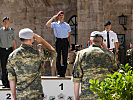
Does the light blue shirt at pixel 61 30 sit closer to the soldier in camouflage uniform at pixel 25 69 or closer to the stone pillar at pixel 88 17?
the soldier in camouflage uniform at pixel 25 69

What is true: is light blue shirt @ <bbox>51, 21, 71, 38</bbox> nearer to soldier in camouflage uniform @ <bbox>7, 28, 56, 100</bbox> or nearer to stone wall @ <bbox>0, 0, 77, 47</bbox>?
soldier in camouflage uniform @ <bbox>7, 28, 56, 100</bbox>

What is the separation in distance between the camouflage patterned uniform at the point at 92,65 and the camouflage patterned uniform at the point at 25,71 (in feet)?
1.85

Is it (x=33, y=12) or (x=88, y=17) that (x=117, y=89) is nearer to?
(x=88, y=17)

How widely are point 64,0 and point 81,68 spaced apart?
1386 centimetres

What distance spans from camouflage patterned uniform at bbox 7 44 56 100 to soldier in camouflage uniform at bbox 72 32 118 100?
1.83ft

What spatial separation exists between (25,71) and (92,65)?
92 cm

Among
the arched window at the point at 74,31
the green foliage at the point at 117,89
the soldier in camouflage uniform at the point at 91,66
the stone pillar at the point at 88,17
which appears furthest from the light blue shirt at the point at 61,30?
the arched window at the point at 74,31

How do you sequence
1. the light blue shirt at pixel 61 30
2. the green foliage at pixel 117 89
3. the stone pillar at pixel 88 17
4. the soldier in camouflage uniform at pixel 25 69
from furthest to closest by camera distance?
the stone pillar at pixel 88 17, the light blue shirt at pixel 61 30, the soldier in camouflage uniform at pixel 25 69, the green foliage at pixel 117 89

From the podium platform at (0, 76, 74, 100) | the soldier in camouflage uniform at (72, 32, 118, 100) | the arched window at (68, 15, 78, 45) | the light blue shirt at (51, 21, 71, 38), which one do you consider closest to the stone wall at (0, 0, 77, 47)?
the arched window at (68, 15, 78, 45)

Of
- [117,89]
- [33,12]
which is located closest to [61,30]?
[117,89]

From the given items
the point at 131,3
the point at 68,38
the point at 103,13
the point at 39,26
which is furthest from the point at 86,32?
the point at 68,38

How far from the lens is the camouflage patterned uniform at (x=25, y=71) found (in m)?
5.66

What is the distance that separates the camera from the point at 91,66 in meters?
5.72

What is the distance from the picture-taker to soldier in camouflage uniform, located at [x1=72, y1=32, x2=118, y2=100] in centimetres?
570
